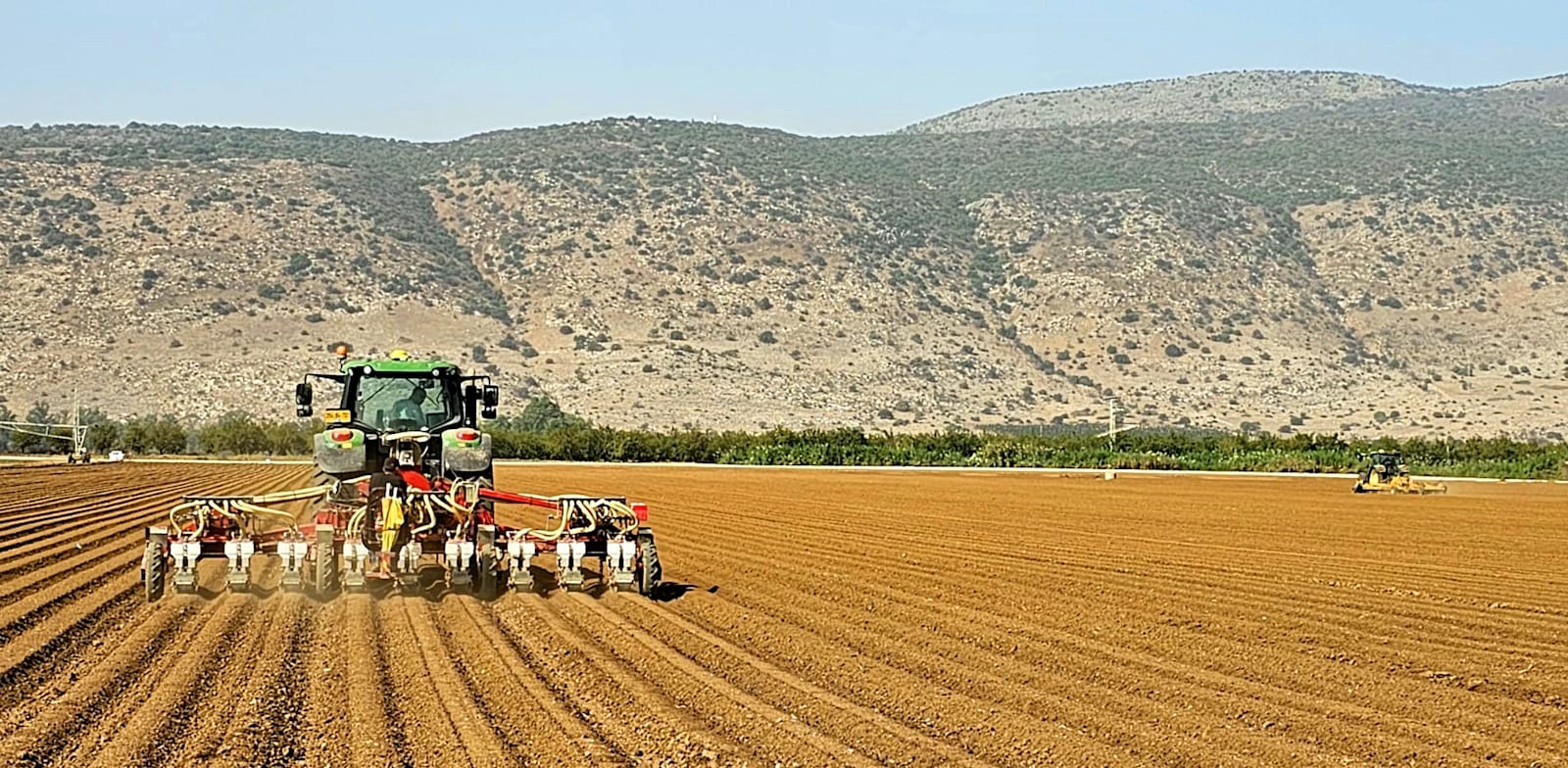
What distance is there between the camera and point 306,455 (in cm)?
6956

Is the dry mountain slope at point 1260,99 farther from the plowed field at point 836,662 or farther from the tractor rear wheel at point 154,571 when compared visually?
the tractor rear wheel at point 154,571

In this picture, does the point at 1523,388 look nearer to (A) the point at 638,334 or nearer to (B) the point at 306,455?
(A) the point at 638,334

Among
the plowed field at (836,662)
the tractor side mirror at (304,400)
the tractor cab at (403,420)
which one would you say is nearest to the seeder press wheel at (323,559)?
the plowed field at (836,662)

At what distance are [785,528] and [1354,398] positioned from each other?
68648 millimetres

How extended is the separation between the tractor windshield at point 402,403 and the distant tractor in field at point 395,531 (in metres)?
0.07

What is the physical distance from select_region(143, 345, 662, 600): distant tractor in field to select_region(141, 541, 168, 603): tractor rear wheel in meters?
→ 0.01

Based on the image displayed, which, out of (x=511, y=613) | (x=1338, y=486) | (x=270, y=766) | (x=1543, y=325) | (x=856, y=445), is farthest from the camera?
(x=1543, y=325)

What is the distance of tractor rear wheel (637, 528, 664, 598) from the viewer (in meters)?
14.8

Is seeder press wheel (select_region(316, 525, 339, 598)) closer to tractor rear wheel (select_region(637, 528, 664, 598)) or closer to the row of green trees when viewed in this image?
tractor rear wheel (select_region(637, 528, 664, 598))

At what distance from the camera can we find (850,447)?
6700 centimetres

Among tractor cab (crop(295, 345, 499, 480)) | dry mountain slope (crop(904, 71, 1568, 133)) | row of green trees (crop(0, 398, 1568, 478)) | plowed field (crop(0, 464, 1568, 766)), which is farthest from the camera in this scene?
dry mountain slope (crop(904, 71, 1568, 133))

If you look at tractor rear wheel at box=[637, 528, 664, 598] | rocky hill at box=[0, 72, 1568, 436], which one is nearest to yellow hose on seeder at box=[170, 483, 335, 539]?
Result: tractor rear wheel at box=[637, 528, 664, 598]

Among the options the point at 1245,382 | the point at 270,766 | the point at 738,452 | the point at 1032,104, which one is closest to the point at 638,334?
the point at 738,452

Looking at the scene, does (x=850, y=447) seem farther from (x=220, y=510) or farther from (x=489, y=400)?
(x=220, y=510)
